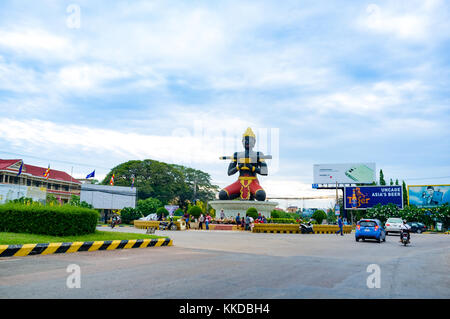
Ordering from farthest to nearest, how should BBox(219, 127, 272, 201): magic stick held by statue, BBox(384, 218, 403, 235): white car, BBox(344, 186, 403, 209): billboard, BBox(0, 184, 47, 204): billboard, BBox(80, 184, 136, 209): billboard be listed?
BBox(80, 184, 136, 209): billboard
BBox(344, 186, 403, 209): billboard
BBox(0, 184, 47, 204): billboard
BBox(219, 127, 272, 201): magic stick held by statue
BBox(384, 218, 403, 235): white car

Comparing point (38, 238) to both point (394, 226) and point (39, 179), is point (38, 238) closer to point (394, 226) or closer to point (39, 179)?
point (394, 226)

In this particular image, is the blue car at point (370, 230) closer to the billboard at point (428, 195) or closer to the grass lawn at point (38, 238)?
the grass lawn at point (38, 238)

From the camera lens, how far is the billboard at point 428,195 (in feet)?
173

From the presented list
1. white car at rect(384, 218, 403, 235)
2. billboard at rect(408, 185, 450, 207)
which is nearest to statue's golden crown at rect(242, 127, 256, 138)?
white car at rect(384, 218, 403, 235)

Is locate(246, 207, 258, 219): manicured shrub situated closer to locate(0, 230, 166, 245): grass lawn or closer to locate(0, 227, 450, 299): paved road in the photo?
locate(0, 230, 166, 245): grass lawn

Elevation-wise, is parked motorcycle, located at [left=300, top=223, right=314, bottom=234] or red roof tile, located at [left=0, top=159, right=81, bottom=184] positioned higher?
red roof tile, located at [left=0, top=159, right=81, bottom=184]

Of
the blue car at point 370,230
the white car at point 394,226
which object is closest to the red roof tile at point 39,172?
the white car at point 394,226

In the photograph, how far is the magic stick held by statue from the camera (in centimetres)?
4069

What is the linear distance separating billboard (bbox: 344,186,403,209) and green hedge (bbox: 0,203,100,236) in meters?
52.1

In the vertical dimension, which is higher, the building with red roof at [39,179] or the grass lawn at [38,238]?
the building with red roof at [39,179]

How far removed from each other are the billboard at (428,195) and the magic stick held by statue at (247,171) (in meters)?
25.6
